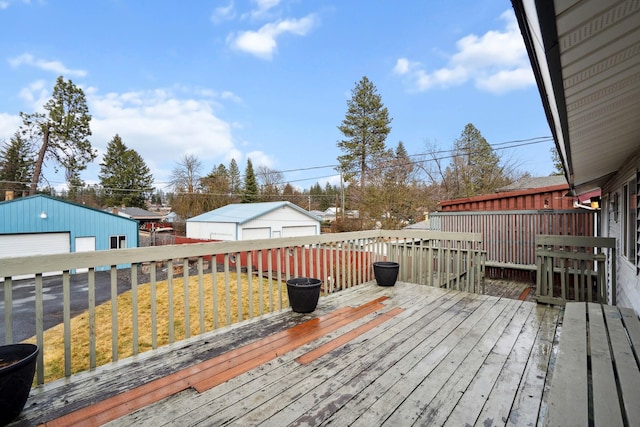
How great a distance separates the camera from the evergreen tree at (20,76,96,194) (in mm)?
18500

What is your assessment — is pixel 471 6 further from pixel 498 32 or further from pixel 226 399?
pixel 226 399

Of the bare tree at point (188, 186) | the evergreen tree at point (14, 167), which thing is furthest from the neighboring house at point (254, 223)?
the evergreen tree at point (14, 167)

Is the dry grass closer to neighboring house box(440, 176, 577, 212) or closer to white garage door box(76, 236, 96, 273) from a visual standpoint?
neighboring house box(440, 176, 577, 212)

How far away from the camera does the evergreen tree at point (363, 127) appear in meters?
24.2

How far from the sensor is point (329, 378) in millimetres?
2025

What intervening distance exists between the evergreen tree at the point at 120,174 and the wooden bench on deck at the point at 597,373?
35.7 metres

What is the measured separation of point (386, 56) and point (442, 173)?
8.76 meters

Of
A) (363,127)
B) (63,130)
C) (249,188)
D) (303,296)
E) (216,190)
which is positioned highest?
(363,127)

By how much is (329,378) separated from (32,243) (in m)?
16.3

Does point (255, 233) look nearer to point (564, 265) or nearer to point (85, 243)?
point (85, 243)

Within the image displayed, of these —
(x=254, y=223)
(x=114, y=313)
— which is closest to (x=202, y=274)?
(x=114, y=313)

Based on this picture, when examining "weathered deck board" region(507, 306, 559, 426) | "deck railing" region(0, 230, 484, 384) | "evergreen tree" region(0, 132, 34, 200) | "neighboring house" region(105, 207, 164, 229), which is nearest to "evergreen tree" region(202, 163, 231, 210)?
"neighboring house" region(105, 207, 164, 229)

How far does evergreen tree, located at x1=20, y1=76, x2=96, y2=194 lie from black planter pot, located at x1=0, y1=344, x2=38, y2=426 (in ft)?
76.1

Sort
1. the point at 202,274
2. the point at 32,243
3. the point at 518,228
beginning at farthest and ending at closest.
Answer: the point at 32,243
the point at 518,228
the point at 202,274
